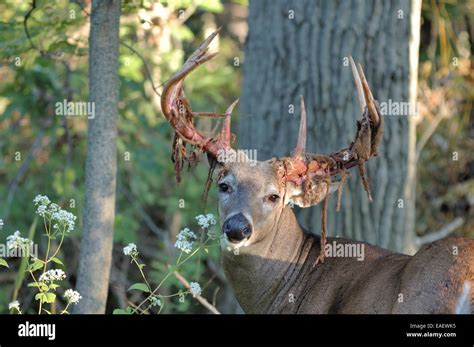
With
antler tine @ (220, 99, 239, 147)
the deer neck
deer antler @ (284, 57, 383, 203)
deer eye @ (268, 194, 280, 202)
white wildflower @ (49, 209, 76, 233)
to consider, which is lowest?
the deer neck

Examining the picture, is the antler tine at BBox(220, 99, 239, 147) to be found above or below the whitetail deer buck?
above

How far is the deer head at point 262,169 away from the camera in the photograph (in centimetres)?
573

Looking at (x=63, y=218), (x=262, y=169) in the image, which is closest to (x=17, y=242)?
(x=63, y=218)

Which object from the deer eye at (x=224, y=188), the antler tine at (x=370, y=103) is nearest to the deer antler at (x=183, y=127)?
the deer eye at (x=224, y=188)

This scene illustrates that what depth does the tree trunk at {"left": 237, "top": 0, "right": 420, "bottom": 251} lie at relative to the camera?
6.95 m

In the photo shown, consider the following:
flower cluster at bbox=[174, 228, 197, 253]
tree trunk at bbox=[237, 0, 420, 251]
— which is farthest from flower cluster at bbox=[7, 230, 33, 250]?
tree trunk at bbox=[237, 0, 420, 251]

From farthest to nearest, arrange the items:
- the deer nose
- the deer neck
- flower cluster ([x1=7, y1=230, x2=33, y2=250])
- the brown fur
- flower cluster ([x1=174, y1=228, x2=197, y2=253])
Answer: the deer neck, the deer nose, the brown fur, flower cluster ([x1=174, y1=228, x2=197, y2=253]), flower cluster ([x1=7, y1=230, x2=33, y2=250])

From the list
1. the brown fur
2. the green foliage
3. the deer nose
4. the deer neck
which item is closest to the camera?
the brown fur

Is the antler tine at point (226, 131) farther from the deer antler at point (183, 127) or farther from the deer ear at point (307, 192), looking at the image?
the deer ear at point (307, 192)

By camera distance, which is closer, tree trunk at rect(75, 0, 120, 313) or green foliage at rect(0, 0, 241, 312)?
tree trunk at rect(75, 0, 120, 313)

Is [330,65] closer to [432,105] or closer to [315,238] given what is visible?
[315,238]

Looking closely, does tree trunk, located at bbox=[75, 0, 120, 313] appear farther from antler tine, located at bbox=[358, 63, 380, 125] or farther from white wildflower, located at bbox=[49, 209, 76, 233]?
antler tine, located at bbox=[358, 63, 380, 125]

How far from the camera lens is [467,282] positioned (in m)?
4.87

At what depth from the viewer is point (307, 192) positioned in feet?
19.8
